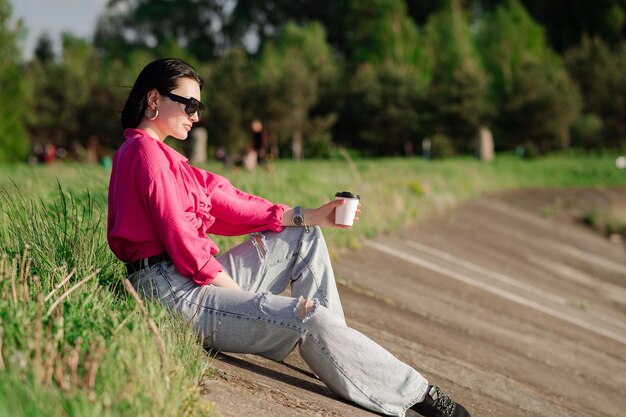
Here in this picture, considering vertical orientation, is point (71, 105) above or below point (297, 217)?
below

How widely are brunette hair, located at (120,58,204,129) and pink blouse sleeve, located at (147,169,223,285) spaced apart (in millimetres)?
383

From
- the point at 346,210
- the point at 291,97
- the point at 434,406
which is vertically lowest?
the point at 434,406

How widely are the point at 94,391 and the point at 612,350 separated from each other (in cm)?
673

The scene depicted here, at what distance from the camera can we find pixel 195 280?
3.65 m

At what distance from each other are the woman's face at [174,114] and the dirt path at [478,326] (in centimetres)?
106

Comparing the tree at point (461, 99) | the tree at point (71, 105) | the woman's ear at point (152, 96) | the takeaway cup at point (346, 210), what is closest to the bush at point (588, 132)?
the tree at point (461, 99)

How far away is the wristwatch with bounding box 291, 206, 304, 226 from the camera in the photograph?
4.09 metres

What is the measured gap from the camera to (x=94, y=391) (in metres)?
2.53

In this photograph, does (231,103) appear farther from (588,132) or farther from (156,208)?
(156,208)

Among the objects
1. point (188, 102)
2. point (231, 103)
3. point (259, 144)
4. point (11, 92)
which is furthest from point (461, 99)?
point (188, 102)

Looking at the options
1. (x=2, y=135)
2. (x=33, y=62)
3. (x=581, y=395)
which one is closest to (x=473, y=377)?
(x=581, y=395)

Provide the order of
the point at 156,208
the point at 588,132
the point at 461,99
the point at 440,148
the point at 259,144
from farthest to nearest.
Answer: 1. the point at 588,132
2. the point at 461,99
3. the point at 440,148
4. the point at 259,144
5. the point at 156,208

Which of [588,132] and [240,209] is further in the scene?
[588,132]

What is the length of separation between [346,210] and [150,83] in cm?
112
